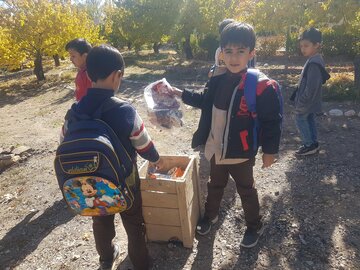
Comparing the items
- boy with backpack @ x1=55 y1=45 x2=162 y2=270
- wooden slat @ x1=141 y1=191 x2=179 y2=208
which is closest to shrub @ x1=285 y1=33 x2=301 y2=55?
wooden slat @ x1=141 y1=191 x2=179 y2=208

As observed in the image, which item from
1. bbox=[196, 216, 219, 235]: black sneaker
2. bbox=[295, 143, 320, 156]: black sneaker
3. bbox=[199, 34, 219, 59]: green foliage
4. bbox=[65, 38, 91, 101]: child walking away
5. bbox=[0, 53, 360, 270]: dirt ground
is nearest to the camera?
bbox=[0, 53, 360, 270]: dirt ground

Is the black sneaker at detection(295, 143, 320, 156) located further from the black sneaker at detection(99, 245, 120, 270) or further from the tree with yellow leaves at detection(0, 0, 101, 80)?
the tree with yellow leaves at detection(0, 0, 101, 80)

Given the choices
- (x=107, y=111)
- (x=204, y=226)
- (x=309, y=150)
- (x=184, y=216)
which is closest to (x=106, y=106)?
(x=107, y=111)

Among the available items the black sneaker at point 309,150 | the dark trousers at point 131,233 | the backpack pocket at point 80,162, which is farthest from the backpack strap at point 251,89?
the black sneaker at point 309,150

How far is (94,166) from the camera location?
6.78 ft

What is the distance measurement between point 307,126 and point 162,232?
2.95 m

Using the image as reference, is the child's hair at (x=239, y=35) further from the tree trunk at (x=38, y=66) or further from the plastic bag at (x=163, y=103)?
the tree trunk at (x=38, y=66)

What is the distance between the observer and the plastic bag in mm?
3043

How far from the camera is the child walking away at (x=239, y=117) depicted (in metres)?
2.57

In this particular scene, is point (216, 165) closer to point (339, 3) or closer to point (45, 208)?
point (45, 208)

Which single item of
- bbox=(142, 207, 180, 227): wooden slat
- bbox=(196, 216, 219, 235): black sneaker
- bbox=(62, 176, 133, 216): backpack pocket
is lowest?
bbox=(196, 216, 219, 235): black sneaker

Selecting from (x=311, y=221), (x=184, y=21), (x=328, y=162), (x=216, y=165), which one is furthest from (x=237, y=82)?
(x=184, y=21)

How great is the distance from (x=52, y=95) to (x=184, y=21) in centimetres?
695

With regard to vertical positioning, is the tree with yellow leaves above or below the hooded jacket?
above
